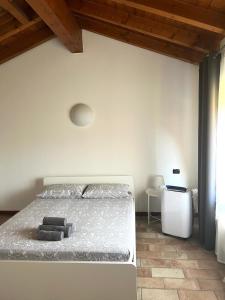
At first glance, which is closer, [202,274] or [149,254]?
[202,274]

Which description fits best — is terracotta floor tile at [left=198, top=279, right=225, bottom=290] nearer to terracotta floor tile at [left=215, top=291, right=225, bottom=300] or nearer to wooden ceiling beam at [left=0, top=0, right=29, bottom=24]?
terracotta floor tile at [left=215, top=291, right=225, bottom=300]

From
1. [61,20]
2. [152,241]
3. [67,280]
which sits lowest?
[152,241]

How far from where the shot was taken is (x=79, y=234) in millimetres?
2523

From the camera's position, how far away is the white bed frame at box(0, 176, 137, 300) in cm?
204

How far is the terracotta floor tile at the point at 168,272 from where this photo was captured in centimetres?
273

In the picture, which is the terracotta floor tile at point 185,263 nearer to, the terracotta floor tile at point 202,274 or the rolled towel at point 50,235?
the terracotta floor tile at point 202,274

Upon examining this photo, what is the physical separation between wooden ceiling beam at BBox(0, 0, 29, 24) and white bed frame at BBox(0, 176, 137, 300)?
2420 millimetres

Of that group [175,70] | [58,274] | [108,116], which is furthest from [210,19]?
[58,274]

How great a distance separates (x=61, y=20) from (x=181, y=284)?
2813 millimetres

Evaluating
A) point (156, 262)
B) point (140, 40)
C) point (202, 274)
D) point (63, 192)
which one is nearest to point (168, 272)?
point (156, 262)

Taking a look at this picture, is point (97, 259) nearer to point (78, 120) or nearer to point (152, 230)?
point (152, 230)

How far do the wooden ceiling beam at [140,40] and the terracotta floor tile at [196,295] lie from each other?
2615 millimetres

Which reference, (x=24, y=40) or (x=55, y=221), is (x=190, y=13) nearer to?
(x=55, y=221)

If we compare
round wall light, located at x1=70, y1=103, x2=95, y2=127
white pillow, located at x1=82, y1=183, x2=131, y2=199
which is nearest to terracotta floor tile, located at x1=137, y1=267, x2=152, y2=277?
white pillow, located at x1=82, y1=183, x2=131, y2=199
